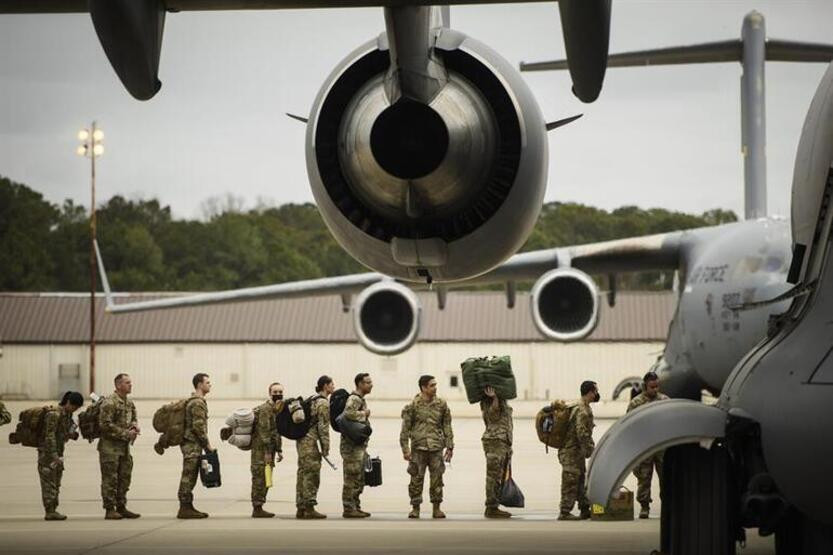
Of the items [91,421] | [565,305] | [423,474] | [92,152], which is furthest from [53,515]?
[92,152]

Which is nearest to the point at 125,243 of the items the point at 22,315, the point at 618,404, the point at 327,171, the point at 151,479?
the point at 22,315

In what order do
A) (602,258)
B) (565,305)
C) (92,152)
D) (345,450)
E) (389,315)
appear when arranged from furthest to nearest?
(92,152), (602,258), (389,315), (565,305), (345,450)

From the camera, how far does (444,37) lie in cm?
729

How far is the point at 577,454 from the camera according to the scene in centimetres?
1147

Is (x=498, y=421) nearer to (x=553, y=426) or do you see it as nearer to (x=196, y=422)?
(x=553, y=426)

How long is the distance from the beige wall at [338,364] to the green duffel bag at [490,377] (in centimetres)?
3000

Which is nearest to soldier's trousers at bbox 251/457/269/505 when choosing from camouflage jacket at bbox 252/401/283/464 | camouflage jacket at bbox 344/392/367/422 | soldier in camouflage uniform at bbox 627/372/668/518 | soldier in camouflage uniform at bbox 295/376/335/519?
camouflage jacket at bbox 252/401/283/464

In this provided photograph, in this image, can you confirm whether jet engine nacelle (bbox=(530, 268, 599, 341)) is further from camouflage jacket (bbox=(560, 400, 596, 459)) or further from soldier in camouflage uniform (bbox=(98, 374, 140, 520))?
soldier in camouflage uniform (bbox=(98, 374, 140, 520))

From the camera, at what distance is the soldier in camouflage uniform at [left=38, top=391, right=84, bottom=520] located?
454 inches

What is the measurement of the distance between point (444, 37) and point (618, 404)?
33193 mm

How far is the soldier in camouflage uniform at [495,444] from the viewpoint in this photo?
38.2 ft

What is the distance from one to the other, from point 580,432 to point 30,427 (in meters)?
4.35

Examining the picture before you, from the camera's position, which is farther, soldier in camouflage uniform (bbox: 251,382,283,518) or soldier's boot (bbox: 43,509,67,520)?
soldier in camouflage uniform (bbox: 251,382,283,518)

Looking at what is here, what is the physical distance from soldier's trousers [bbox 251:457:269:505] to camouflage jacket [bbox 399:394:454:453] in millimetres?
1154
